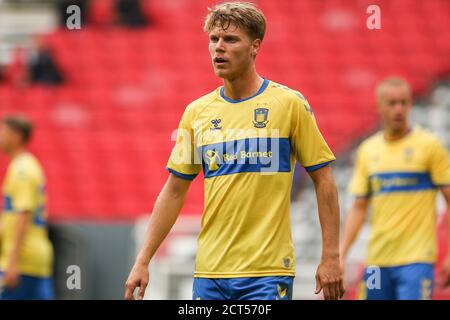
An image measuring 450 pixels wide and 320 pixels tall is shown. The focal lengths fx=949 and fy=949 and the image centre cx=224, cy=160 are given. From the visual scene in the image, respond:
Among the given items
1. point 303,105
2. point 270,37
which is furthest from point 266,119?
point 270,37

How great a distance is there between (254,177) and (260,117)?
301 mm

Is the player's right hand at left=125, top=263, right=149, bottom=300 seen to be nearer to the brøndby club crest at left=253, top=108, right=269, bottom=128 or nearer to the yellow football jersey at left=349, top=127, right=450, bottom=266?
the brøndby club crest at left=253, top=108, right=269, bottom=128

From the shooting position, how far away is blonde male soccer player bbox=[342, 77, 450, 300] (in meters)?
6.67

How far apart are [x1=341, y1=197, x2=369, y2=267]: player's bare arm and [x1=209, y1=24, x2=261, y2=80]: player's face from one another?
258 cm

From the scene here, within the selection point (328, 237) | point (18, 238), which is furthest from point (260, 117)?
point (18, 238)

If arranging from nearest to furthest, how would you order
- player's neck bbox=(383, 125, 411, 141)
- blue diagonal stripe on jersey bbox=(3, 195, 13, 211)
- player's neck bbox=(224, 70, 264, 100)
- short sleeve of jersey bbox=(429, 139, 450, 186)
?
player's neck bbox=(224, 70, 264, 100) < short sleeve of jersey bbox=(429, 139, 450, 186) < player's neck bbox=(383, 125, 411, 141) < blue diagonal stripe on jersey bbox=(3, 195, 13, 211)

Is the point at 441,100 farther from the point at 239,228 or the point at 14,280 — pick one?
the point at 239,228

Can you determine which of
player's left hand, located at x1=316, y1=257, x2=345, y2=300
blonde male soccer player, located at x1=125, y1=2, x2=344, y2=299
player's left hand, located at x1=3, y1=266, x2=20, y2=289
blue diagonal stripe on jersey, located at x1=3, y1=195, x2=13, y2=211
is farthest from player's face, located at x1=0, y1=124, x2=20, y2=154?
player's left hand, located at x1=316, y1=257, x2=345, y2=300

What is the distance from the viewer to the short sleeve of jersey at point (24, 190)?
8.01 m

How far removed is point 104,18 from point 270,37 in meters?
2.92

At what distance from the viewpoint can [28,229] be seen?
8227mm

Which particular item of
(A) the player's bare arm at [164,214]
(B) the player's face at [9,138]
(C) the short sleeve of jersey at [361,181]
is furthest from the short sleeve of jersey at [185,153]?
(B) the player's face at [9,138]

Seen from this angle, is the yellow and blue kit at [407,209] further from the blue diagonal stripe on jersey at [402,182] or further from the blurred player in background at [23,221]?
the blurred player in background at [23,221]

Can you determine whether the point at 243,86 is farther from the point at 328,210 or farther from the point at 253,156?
the point at 328,210
